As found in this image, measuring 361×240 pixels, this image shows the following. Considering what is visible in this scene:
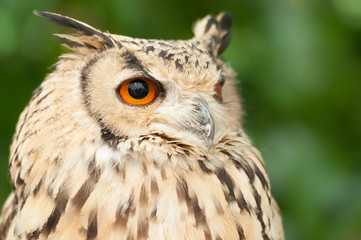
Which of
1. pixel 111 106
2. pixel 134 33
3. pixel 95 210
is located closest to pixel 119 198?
pixel 95 210

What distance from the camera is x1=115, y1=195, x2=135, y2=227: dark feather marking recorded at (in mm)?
1366

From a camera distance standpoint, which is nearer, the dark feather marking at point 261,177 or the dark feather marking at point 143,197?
the dark feather marking at point 143,197

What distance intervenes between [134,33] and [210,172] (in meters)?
1.02

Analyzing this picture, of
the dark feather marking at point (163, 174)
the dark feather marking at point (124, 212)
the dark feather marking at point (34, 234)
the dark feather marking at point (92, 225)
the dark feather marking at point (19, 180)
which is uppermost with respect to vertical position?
the dark feather marking at point (163, 174)

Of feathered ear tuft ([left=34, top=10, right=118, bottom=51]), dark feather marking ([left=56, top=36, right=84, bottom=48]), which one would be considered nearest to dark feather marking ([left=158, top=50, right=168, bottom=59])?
feathered ear tuft ([left=34, top=10, right=118, bottom=51])

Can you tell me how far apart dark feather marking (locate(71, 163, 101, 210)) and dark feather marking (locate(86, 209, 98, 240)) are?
39 mm

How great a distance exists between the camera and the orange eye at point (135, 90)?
4.61ft

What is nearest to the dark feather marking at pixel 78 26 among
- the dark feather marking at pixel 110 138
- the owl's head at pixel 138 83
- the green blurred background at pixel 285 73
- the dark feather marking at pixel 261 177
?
the owl's head at pixel 138 83

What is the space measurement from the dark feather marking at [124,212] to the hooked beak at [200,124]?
251 millimetres

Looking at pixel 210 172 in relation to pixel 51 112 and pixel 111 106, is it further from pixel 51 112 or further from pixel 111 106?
pixel 51 112

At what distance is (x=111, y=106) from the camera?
141 centimetres

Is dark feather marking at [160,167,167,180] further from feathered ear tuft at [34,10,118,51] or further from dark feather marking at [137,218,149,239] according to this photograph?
feathered ear tuft at [34,10,118,51]

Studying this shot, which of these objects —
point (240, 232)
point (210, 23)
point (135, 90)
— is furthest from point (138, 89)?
point (210, 23)

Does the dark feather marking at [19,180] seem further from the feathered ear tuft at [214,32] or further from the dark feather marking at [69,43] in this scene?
the feathered ear tuft at [214,32]
